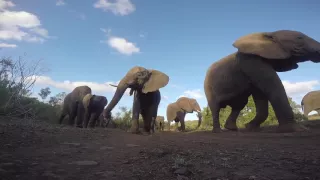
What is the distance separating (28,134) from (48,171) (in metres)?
2.73

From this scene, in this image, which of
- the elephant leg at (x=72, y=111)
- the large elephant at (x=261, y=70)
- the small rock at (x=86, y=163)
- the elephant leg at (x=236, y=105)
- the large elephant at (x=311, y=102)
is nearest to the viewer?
the small rock at (x=86, y=163)

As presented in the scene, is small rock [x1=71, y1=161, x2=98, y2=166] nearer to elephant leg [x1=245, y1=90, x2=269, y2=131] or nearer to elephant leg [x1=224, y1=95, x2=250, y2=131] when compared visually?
elephant leg [x1=224, y1=95, x2=250, y2=131]

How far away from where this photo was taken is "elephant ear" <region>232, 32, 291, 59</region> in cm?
827

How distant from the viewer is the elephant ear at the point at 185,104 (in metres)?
24.2

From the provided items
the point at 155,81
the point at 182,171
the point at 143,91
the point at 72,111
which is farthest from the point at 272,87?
the point at 72,111

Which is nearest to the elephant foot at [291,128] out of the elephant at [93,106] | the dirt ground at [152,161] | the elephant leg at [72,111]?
the dirt ground at [152,161]

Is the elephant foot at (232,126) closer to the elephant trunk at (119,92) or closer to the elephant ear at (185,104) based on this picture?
the elephant trunk at (119,92)

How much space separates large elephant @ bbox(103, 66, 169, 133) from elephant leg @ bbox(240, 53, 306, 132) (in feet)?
9.59

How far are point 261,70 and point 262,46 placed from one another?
28.5 inches

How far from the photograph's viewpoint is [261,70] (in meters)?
8.52

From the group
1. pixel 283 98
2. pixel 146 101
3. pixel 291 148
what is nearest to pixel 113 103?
pixel 146 101

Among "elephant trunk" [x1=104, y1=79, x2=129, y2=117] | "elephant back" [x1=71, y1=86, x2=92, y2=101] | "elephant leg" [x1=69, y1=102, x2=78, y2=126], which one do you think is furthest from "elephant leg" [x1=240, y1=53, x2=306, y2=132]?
"elephant leg" [x1=69, y1=102, x2=78, y2=126]

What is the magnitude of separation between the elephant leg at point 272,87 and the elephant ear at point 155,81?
9.02 feet

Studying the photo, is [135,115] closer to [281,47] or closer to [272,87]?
[272,87]
